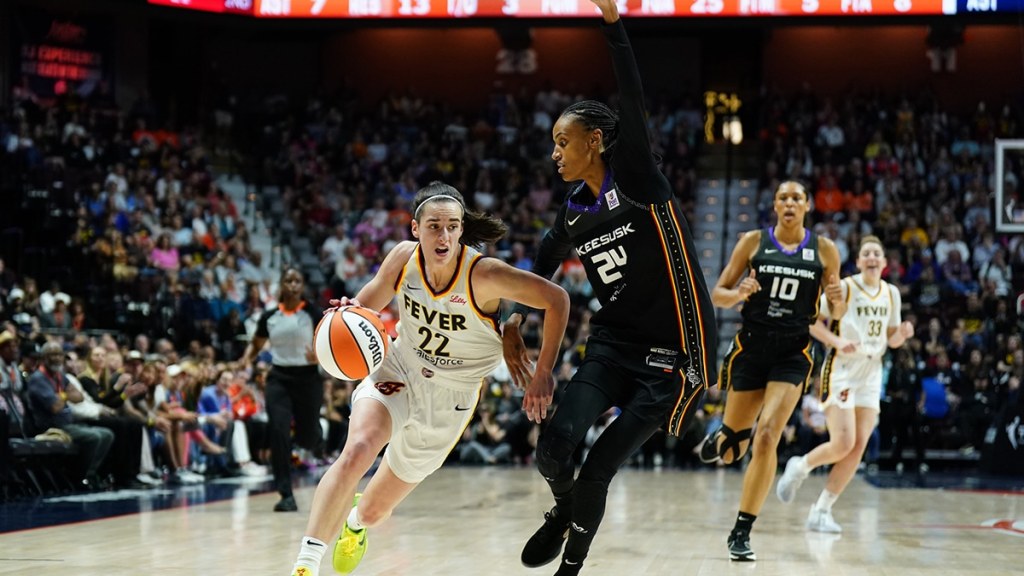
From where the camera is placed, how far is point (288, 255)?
2078cm

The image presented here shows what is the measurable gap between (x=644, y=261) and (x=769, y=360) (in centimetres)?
272

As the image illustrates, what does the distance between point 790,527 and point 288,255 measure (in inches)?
511

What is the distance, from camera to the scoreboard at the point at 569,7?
19.4 meters

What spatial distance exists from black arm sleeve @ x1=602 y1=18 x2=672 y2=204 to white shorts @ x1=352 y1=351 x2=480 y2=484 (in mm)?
1228

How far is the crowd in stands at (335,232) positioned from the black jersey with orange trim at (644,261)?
6.74 meters

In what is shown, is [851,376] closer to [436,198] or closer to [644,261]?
[644,261]

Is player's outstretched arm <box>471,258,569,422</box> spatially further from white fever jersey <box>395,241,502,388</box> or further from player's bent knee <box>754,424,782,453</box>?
player's bent knee <box>754,424,782,453</box>

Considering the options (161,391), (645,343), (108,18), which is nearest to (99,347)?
(161,391)

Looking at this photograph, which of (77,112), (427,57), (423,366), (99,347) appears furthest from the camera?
(427,57)

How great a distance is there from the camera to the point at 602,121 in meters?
5.49

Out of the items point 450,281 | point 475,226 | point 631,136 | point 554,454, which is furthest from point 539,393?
point 631,136

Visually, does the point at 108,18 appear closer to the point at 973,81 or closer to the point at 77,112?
the point at 77,112

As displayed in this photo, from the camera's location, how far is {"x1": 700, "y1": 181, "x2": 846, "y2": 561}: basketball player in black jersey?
7734mm

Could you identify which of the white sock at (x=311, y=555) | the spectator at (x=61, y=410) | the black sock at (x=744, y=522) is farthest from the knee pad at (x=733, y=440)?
the spectator at (x=61, y=410)
